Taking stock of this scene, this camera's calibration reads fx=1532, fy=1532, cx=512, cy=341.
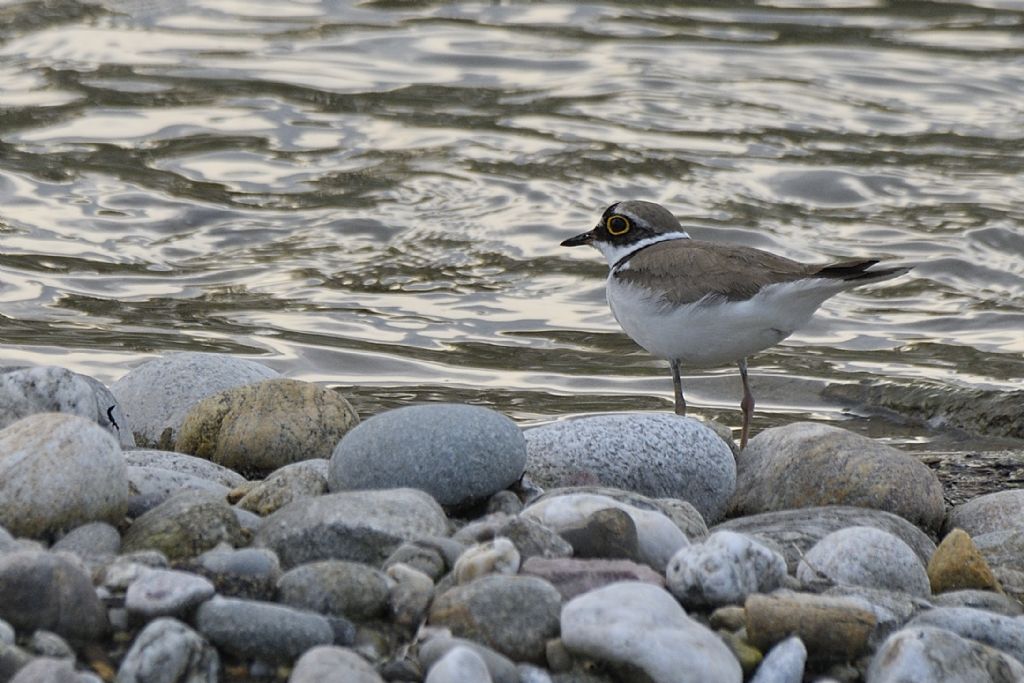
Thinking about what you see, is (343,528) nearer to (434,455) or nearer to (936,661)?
(434,455)

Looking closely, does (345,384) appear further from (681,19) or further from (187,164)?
(681,19)

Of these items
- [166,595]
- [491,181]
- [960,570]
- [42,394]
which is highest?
[166,595]

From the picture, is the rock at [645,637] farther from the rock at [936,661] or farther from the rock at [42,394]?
the rock at [42,394]

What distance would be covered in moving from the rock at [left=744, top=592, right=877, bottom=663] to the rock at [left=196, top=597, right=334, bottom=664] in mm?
1075

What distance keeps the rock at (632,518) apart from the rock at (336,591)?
730 millimetres

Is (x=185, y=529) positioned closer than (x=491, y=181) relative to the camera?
Yes

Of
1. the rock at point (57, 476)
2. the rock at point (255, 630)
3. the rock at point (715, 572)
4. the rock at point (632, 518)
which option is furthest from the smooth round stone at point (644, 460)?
the rock at point (255, 630)

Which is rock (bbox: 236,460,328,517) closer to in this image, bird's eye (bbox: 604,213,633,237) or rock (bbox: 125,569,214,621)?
rock (bbox: 125,569,214,621)

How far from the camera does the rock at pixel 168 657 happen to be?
3.31 metres

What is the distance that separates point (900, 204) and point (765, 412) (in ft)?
13.5

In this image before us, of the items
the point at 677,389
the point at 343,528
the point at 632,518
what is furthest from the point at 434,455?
the point at 677,389

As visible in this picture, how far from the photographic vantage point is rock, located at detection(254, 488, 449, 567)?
4156 mm

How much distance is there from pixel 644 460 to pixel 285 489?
52.7 inches

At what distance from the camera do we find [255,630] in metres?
3.42
